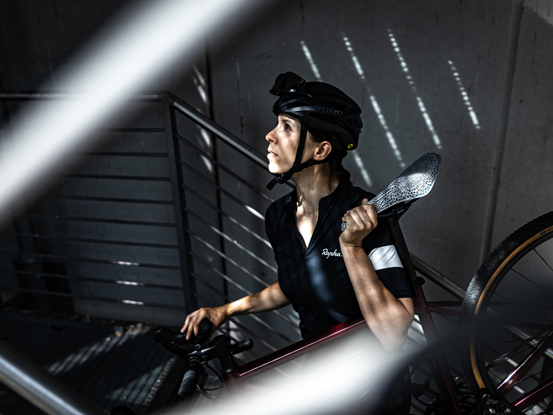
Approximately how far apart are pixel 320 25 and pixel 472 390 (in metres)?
1.87

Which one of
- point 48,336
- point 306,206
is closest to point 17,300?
point 48,336

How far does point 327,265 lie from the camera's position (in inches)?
51.3

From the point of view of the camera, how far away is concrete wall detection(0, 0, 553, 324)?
77.7 inches

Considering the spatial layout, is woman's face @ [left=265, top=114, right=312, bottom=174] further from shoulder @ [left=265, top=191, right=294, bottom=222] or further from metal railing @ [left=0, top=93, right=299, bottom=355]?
metal railing @ [left=0, top=93, right=299, bottom=355]

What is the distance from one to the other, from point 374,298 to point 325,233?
0.89 feet

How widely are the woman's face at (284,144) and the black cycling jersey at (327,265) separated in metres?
0.19

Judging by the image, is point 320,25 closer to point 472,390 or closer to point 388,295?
point 388,295

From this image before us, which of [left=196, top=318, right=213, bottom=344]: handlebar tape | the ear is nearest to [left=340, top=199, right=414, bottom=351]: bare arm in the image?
the ear

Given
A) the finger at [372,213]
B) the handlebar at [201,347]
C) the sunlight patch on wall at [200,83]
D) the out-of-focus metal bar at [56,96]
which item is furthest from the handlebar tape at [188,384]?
the sunlight patch on wall at [200,83]

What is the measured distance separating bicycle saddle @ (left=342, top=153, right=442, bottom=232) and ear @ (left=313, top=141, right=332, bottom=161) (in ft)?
0.80

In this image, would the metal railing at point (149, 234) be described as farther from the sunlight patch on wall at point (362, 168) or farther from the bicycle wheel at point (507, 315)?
the bicycle wheel at point (507, 315)

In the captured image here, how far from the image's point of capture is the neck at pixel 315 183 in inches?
55.0

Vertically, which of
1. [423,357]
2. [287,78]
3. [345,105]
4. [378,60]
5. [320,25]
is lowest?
[423,357]

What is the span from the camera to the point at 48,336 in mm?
2508
